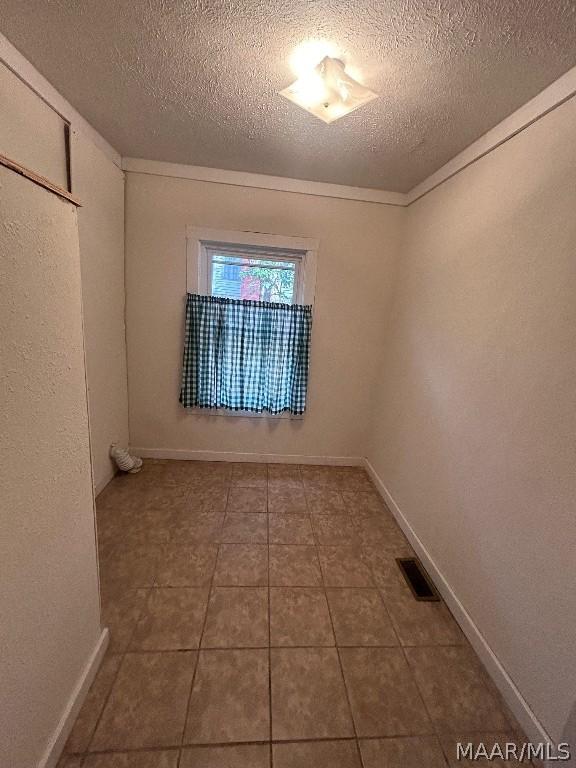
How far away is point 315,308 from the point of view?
7.73ft

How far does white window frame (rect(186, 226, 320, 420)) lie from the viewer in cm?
216

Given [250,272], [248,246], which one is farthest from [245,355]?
[248,246]

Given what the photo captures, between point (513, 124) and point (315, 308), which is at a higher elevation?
point (513, 124)

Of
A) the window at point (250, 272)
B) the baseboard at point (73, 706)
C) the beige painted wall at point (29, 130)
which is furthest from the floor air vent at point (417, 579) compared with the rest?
the beige painted wall at point (29, 130)

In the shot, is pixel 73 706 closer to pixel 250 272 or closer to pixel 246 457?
pixel 246 457

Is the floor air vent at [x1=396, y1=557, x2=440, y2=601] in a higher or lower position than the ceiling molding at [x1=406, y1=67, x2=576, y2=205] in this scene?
lower

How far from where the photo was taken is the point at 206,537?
1750 mm

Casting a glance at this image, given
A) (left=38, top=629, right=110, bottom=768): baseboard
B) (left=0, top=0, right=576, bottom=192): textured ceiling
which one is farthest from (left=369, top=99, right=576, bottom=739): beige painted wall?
(left=38, top=629, right=110, bottom=768): baseboard

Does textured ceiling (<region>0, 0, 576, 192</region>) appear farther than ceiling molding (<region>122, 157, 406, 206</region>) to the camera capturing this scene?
No

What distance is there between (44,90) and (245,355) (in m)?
1.68

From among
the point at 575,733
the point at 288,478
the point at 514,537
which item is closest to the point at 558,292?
the point at 514,537

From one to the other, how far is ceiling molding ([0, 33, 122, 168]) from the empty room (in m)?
0.02

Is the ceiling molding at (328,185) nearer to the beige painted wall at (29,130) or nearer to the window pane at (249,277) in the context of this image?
the window pane at (249,277)

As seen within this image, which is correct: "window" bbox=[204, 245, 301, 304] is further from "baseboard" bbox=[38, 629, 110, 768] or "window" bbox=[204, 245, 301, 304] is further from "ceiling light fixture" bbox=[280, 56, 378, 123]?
"baseboard" bbox=[38, 629, 110, 768]
